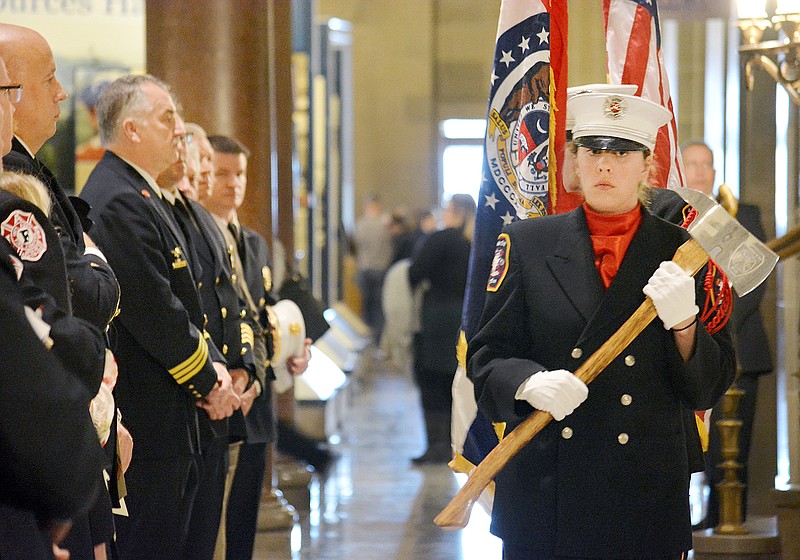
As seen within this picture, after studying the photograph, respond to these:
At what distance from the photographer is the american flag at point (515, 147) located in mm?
3686

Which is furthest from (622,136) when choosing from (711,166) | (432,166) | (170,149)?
(432,166)

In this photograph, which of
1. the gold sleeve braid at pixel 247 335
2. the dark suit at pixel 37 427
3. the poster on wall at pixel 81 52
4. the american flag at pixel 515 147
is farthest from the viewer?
the poster on wall at pixel 81 52

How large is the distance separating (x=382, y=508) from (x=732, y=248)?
4.35m

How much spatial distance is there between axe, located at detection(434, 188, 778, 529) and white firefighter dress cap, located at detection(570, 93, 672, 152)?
0.24 m

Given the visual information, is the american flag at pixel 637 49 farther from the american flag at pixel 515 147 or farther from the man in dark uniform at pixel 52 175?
the man in dark uniform at pixel 52 175

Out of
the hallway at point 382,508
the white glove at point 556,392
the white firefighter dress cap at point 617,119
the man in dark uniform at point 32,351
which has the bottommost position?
the hallway at point 382,508

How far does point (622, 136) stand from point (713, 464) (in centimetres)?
315

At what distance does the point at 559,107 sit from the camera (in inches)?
149

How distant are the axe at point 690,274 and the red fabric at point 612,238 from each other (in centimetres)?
14

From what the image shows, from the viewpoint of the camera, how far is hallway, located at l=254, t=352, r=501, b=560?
584cm

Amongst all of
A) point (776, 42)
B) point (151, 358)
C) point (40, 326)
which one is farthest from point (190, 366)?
point (776, 42)

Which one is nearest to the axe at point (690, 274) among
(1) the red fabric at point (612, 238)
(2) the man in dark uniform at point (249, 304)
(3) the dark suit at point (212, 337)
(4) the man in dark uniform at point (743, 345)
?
(1) the red fabric at point (612, 238)

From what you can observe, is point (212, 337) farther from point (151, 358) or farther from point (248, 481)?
point (248, 481)

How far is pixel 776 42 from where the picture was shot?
5.18m
